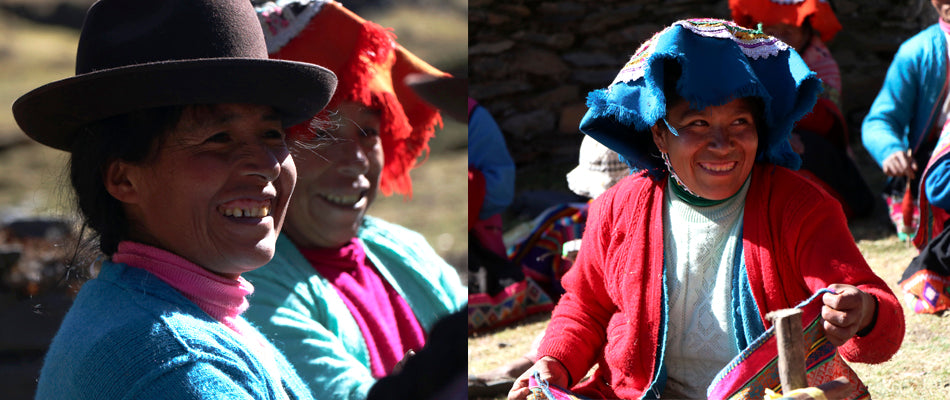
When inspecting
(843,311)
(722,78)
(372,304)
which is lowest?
(372,304)

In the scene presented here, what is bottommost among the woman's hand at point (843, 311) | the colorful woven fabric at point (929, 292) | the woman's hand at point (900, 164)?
the colorful woven fabric at point (929, 292)

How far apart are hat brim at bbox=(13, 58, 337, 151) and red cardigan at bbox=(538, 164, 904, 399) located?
3.35ft

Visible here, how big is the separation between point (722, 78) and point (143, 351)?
137cm

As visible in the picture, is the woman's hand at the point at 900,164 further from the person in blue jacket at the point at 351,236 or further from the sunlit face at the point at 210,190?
the sunlit face at the point at 210,190

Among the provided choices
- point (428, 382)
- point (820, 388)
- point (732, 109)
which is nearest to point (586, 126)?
point (732, 109)

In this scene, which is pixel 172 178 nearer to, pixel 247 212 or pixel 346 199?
pixel 247 212

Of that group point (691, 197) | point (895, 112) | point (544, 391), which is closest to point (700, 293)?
point (691, 197)

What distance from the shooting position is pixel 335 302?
2.44 metres

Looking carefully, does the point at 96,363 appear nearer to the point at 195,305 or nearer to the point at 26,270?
the point at 195,305

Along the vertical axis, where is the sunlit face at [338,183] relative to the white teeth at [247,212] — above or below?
below

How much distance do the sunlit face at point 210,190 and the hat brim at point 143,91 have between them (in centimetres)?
6

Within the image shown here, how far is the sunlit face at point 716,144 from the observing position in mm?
Answer: 2211

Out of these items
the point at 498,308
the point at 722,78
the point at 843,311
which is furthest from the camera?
the point at 498,308

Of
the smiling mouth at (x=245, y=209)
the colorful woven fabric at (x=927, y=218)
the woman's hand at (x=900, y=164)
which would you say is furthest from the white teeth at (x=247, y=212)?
the woman's hand at (x=900, y=164)
